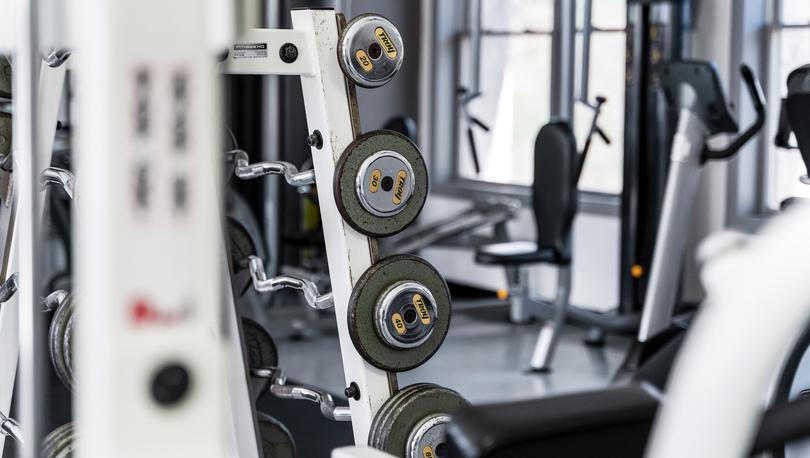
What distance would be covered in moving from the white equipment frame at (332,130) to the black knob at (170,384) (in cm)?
154

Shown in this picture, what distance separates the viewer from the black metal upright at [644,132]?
536cm

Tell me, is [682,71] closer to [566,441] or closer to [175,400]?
[566,441]

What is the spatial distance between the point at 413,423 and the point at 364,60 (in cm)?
73

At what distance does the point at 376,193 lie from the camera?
7.97 feet

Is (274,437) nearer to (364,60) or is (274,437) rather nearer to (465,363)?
(364,60)

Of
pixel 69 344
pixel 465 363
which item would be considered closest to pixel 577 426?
pixel 69 344

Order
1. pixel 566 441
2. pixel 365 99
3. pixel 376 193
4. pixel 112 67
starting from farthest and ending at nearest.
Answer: pixel 365 99 < pixel 376 193 < pixel 566 441 < pixel 112 67

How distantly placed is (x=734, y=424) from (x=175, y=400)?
435 millimetres

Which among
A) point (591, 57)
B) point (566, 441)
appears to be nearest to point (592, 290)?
point (591, 57)

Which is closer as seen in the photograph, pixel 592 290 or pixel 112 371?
pixel 112 371

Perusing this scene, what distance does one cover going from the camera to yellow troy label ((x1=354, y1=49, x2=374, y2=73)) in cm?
240

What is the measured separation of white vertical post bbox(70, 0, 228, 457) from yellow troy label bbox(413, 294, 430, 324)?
1.63m

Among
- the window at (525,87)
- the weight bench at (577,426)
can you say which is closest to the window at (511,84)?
the window at (525,87)

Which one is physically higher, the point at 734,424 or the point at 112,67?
the point at 112,67
